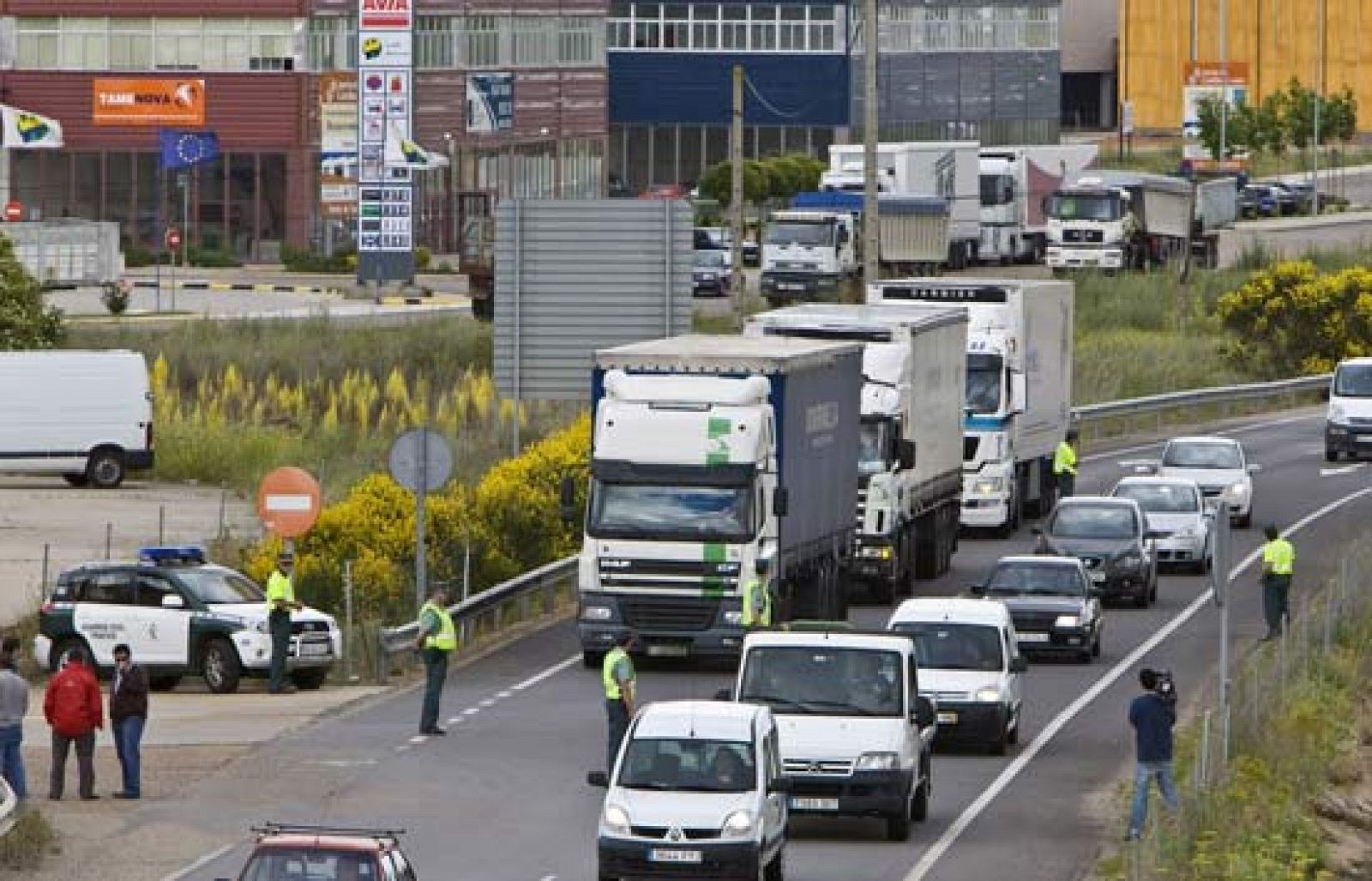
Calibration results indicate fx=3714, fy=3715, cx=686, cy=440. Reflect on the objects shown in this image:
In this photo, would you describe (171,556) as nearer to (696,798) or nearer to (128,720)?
(128,720)

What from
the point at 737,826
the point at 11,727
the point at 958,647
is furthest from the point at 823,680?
the point at 11,727

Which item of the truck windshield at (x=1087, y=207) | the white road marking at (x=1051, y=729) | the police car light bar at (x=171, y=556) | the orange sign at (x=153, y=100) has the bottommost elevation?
the white road marking at (x=1051, y=729)

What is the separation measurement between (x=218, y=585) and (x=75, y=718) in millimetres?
8633

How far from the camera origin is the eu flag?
106188 mm

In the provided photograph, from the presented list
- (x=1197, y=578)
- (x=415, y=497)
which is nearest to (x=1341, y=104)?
(x=1197, y=578)

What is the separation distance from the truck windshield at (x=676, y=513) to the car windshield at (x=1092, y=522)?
10385mm

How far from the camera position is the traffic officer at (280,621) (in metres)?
39.1

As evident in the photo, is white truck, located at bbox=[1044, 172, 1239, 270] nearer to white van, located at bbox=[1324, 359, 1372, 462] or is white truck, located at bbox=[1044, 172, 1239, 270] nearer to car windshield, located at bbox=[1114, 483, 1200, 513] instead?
white van, located at bbox=[1324, 359, 1372, 462]

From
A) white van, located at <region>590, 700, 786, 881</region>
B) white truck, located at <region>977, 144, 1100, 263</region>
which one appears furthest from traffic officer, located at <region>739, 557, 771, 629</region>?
white truck, located at <region>977, 144, 1100, 263</region>

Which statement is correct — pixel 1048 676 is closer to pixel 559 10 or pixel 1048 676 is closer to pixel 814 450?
pixel 814 450

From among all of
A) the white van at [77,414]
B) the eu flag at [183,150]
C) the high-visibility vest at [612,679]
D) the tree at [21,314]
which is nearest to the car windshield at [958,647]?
the high-visibility vest at [612,679]

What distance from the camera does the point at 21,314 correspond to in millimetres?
69750

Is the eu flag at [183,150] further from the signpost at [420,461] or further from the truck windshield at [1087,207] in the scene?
the signpost at [420,461]

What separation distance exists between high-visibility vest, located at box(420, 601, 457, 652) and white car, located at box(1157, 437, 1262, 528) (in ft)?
74.2
